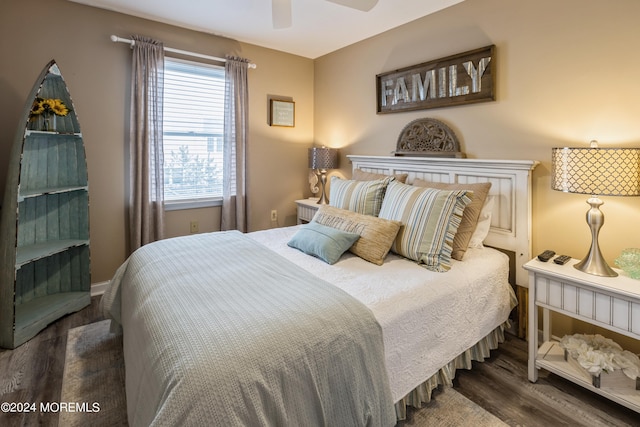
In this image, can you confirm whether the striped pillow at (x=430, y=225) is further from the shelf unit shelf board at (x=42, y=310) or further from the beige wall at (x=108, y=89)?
the shelf unit shelf board at (x=42, y=310)

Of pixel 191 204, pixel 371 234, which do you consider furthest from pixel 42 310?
pixel 371 234

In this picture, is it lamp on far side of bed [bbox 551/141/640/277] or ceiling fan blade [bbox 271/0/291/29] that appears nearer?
lamp on far side of bed [bbox 551/141/640/277]

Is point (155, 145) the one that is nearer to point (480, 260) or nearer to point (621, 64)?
point (480, 260)

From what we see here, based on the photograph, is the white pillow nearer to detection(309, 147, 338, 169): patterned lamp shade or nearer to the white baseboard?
detection(309, 147, 338, 169): patterned lamp shade

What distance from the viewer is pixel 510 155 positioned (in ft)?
7.84

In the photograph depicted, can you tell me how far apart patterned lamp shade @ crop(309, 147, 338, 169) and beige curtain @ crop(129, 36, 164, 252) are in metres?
1.51

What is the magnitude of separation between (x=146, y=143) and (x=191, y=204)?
0.71 meters

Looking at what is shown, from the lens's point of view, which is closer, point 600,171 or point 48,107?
point 600,171

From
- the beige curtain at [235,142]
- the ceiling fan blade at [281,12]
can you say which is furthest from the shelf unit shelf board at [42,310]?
the ceiling fan blade at [281,12]

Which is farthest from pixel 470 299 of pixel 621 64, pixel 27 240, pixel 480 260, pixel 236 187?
pixel 27 240

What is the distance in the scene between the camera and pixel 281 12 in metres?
2.08

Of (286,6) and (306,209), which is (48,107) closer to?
(286,6)

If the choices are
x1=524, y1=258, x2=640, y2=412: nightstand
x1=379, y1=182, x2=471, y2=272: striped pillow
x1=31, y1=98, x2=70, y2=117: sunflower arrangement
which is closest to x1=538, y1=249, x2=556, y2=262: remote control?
x1=524, y1=258, x2=640, y2=412: nightstand

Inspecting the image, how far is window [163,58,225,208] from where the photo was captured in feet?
10.6
